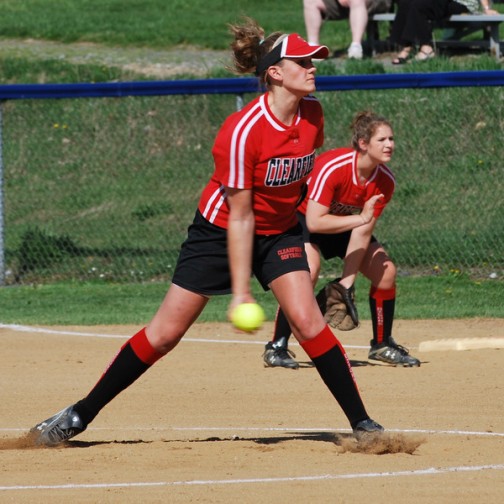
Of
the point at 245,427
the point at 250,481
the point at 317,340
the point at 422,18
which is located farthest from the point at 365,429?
the point at 422,18

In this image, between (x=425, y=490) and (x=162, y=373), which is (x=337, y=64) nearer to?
(x=162, y=373)

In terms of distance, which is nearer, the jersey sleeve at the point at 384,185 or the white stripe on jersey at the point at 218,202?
the white stripe on jersey at the point at 218,202

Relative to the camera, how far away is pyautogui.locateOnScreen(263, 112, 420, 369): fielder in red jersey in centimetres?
784

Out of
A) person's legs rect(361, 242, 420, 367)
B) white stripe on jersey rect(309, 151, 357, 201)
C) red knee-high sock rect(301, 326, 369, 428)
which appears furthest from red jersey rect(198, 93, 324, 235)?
person's legs rect(361, 242, 420, 367)

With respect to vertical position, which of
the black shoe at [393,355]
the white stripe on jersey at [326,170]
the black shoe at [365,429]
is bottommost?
the black shoe at [393,355]

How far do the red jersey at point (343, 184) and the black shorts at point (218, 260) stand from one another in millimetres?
2099

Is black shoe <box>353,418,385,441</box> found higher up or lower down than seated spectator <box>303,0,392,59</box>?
higher up

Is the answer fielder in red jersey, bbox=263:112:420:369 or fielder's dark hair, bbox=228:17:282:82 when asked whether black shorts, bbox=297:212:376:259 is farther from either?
fielder's dark hair, bbox=228:17:282:82

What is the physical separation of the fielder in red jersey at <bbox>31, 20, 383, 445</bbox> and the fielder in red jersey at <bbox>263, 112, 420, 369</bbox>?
192 centimetres

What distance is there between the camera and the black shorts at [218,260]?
5.75m

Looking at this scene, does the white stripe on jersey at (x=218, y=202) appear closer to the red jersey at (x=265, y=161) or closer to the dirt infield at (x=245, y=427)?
the red jersey at (x=265, y=161)

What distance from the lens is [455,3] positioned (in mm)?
15766

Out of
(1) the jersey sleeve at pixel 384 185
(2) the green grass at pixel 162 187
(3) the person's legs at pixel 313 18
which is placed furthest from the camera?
(3) the person's legs at pixel 313 18

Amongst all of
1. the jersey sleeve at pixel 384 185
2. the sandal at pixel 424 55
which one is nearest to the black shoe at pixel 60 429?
the jersey sleeve at pixel 384 185
